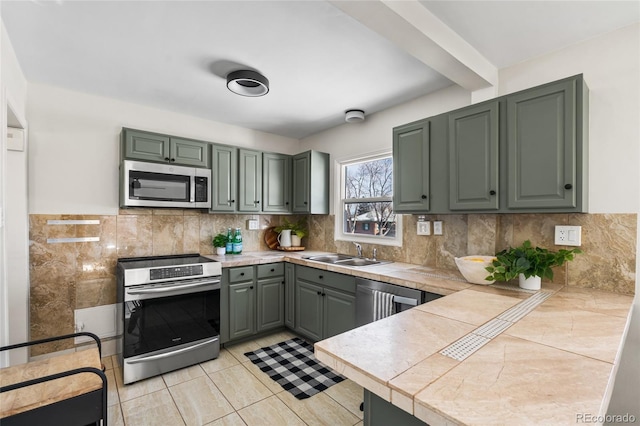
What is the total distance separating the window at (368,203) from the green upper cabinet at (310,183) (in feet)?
0.68

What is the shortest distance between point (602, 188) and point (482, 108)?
0.87 m

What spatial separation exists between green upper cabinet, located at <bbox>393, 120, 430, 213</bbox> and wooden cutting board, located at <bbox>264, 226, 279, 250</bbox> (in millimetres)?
1945

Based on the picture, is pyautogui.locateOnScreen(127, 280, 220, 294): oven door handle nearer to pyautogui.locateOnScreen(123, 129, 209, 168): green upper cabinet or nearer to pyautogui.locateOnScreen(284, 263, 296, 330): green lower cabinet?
pyautogui.locateOnScreen(284, 263, 296, 330): green lower cabinet

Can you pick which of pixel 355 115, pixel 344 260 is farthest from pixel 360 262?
pixel 355 115

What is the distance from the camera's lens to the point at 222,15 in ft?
5.61

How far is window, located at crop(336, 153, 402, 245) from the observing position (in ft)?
10.4

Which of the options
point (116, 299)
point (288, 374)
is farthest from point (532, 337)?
point (116, 299)

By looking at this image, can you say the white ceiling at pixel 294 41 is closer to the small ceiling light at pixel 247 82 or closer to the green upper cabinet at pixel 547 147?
the small ceiling light at pixel 247 82

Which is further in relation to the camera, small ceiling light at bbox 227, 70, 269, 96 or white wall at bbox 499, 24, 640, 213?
small ceiling light at bbox 227, 70, 269, 96

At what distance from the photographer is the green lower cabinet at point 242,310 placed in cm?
294

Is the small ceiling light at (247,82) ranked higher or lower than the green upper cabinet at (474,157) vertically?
higher

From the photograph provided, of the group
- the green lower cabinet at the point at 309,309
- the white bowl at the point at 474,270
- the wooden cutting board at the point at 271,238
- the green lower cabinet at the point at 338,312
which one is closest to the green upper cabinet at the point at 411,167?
the white bowl at the point at 474,270

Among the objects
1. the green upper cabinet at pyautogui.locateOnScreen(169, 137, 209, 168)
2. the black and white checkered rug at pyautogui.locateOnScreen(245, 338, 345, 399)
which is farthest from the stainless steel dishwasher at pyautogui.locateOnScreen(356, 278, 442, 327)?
the green upper cabinet at pyautogui.locateOnScreen(169, 137, 209, 168)

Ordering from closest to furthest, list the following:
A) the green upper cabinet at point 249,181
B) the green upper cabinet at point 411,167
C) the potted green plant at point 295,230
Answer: the green upper cabinet at point 411,167, the green upper cabinet at point 249,181, the potted green plant at point 295,230
